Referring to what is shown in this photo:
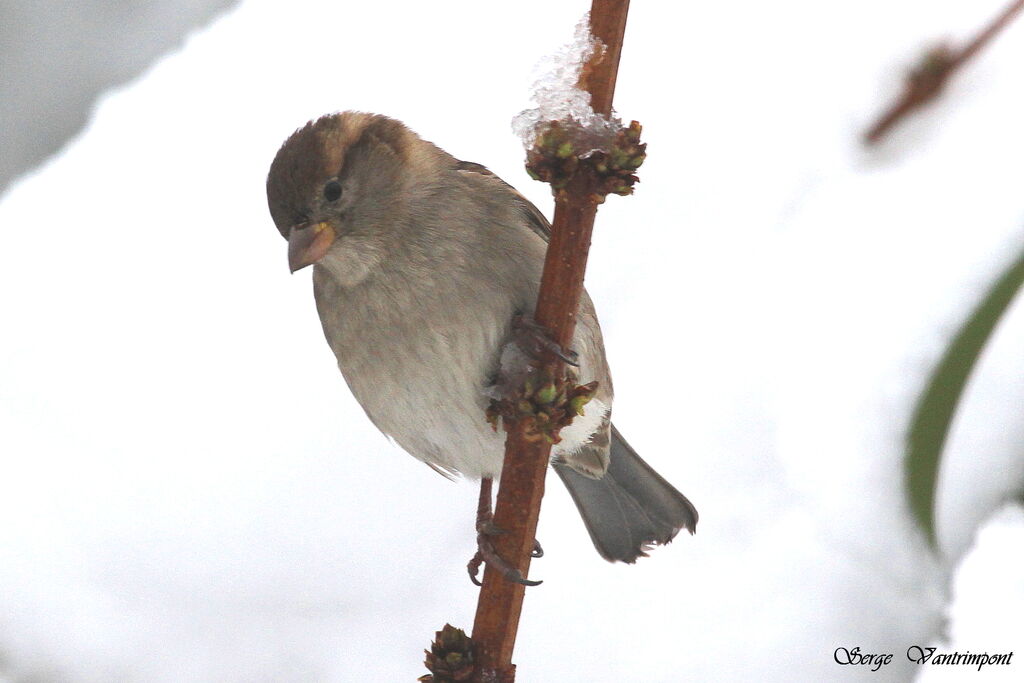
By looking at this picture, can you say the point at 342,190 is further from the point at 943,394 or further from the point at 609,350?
the point at 943,394

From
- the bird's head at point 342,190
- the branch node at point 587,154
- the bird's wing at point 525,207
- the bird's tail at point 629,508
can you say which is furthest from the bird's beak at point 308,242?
the bird's tail at point 629,508

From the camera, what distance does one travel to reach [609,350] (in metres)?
1.81

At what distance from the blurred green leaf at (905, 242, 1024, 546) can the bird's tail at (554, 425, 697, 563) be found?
1.15 ft

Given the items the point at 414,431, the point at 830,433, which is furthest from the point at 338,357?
the point at 830,433

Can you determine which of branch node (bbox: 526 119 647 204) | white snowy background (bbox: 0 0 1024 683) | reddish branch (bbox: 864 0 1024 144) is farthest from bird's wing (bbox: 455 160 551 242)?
reddish branch (bbox: 864 0 1024 144)

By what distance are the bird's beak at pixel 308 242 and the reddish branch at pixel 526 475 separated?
1.10 ft

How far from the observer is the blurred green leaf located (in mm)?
1286

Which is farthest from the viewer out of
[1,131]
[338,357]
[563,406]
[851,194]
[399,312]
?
[1,131]

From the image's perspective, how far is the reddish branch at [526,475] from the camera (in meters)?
1.04

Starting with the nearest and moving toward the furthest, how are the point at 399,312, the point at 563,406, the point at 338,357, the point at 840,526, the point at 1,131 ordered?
the point at 563,406
the point at 399,312
the point at 338,357
the point at 840,526
the point at 1,131

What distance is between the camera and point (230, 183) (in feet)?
6.39

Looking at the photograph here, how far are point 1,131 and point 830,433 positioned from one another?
4.86 feet

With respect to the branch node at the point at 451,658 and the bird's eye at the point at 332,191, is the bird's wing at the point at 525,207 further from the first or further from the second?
the branch node at the point at 451,658

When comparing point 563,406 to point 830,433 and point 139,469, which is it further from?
point 139,469
